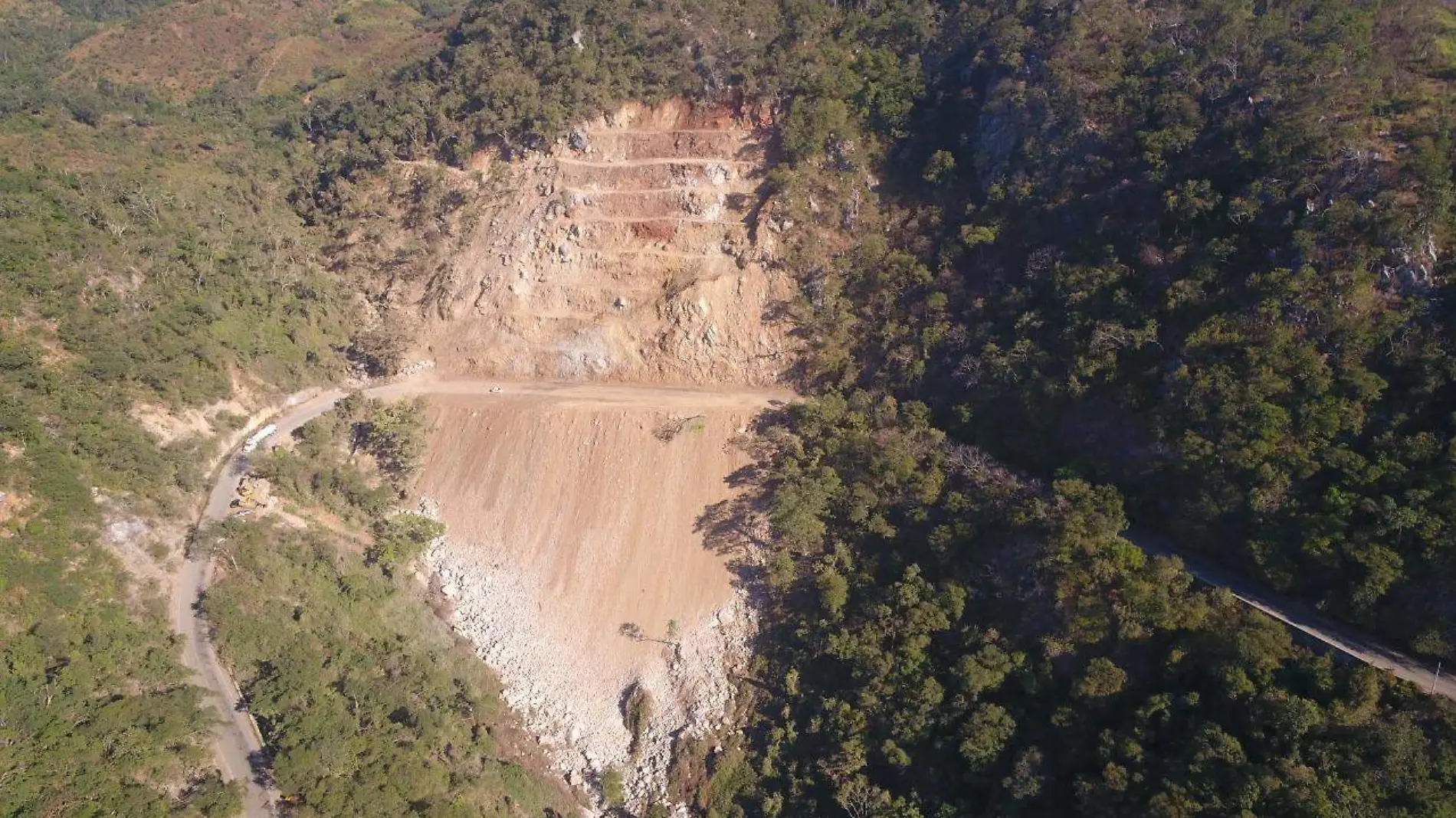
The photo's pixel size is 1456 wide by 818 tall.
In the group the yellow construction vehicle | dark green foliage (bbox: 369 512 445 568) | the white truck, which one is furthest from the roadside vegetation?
dark green foliage (bbox: 369 512 445 568)

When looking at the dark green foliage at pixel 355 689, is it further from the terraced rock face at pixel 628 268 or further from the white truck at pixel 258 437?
the terraced rock face at pixel 628 268

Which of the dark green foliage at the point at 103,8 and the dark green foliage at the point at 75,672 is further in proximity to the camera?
the dark green foliage at the point at 103,8

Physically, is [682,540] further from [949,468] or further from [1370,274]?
[1370,274]

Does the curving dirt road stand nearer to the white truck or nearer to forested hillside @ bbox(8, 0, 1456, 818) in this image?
the white truck

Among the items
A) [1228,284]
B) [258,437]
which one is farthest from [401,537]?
[1228,284]

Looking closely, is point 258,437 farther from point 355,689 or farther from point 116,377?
point 355,689

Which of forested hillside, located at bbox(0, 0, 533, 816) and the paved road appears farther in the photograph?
Answer: forested hillside, located at bbox(0, 0, 533, 816)

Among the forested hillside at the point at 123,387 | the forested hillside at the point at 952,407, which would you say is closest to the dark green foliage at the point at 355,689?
the forested hillside at the point at 952,407
